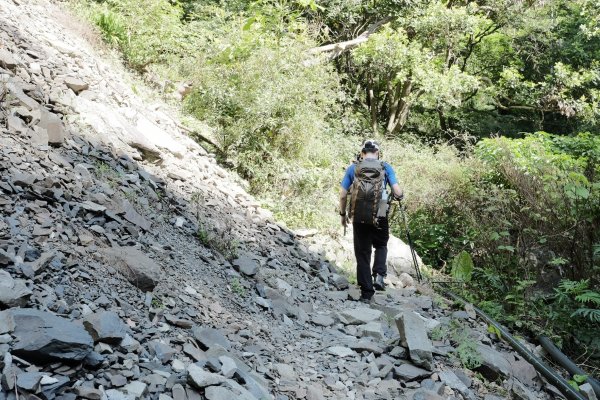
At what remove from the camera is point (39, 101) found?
565cm

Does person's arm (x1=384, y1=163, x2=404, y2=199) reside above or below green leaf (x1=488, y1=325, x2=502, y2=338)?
above

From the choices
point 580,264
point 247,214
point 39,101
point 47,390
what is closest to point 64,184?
point 39,101

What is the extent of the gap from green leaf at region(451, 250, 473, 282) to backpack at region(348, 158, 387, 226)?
8.58ft

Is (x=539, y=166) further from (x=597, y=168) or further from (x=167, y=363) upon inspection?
(x=167, y=363)

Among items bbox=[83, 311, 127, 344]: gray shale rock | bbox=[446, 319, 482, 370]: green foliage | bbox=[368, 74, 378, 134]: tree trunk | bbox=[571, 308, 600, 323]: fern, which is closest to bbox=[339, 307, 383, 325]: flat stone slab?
bbox=[446, 319, 482, 370]: green foliage

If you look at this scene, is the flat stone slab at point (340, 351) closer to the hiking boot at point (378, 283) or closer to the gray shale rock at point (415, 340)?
the gray shale rock at point (415, 340)

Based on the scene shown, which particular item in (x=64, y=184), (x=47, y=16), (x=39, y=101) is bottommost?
(x=64, y=184)

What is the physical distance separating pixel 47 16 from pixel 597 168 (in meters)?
8.92

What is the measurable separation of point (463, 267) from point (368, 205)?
2.94 meters

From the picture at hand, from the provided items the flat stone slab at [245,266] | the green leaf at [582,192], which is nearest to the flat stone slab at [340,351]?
the flat stone slab at [245,266]

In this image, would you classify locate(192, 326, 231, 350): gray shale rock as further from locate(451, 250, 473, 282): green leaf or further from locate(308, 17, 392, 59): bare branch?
locate(308, 17, 392, 59): bare branch

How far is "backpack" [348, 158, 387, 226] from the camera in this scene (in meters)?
5.71

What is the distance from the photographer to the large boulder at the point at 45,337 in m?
2.47

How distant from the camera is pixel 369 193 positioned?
18.7ft
